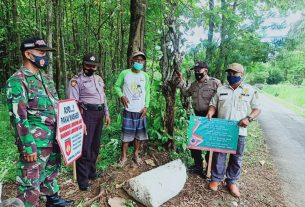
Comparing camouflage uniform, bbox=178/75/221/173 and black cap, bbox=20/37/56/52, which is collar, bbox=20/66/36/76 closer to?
black cap, bbox=20/37/56/52

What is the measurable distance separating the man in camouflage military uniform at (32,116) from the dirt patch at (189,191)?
0.80 meters

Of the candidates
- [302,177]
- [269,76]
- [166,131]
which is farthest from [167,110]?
[269,76]

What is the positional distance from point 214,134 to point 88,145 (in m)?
1.89

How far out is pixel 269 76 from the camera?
1512 inches

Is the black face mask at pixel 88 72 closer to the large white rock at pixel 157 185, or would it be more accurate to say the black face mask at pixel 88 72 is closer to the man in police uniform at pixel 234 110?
the large white rock at pixel 157 185

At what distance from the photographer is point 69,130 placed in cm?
323

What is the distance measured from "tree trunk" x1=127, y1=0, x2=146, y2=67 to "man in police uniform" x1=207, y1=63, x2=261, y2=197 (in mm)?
1727

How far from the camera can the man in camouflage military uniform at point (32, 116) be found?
2.72 m

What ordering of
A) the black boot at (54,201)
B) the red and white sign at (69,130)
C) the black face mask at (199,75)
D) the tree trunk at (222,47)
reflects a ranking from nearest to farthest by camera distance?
the red and white sign at (69,130), the black boot at (54,201), the black face mask at (199,75), the tree trunk at (222,47)

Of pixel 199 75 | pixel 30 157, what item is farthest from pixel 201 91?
pixel 30 157

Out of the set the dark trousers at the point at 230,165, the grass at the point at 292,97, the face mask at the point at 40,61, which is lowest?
the grass at the point at 292,97

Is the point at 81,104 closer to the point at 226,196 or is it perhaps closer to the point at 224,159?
the point at 224,159

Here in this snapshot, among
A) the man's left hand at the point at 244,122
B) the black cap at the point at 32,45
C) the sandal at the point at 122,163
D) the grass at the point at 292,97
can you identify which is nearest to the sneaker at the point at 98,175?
the sandal at the point at 122,163

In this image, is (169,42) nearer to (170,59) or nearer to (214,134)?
(170,59)
